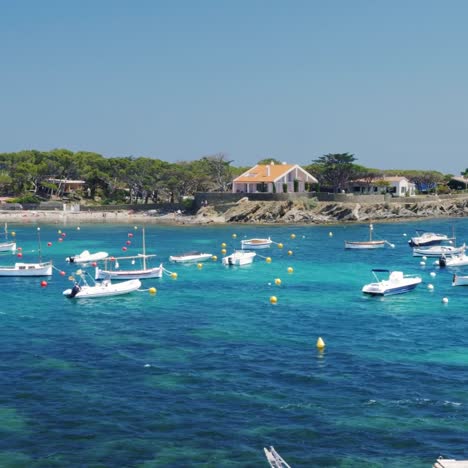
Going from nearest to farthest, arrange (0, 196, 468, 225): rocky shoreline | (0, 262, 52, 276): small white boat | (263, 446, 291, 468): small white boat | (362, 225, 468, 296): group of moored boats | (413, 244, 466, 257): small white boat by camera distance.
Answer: (263, 446, 291, 468): small white boat → (362, 225, 468, 296): group of moored boats → (0, 262, 52, 276): small white boat → (413, 244, 466, 257): small white boat → (0, 196, 468, 225): rocky shoreline

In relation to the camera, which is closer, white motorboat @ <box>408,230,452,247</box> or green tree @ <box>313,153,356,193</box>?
white motorboat @ <box>408,230,452,247</box>

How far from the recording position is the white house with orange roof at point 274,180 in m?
175

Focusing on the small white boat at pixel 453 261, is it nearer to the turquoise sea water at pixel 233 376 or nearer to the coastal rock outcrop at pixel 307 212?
the turquoise sea water at pixel 233 376

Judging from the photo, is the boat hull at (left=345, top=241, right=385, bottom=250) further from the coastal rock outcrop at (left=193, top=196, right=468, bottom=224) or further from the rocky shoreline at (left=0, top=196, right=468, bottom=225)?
the coastal rock outcrop at (left=193, top=196, right=468, bottom=224)

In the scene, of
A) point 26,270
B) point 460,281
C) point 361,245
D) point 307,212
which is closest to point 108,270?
point 26,270

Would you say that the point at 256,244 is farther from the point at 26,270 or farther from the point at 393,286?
the point at 393,286

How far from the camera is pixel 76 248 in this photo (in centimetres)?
11931

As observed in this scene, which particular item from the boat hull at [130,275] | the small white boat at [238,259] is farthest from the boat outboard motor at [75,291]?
the small white boat at [238,259]

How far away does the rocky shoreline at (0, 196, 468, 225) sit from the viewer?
160750 mm

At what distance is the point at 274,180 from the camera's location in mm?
174250

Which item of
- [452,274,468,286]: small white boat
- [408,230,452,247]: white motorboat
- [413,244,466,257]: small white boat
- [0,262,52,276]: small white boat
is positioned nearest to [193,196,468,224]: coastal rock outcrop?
[408,230,452,247]: white motorboat

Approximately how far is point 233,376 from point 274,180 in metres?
132

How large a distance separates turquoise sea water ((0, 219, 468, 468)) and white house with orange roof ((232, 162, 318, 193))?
95.0 metres

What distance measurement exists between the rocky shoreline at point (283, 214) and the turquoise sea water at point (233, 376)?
7924 cm
